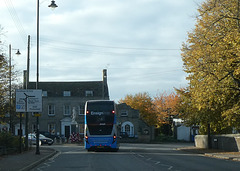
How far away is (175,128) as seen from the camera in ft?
252

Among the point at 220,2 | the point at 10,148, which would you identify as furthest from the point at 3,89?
the point at 220,2

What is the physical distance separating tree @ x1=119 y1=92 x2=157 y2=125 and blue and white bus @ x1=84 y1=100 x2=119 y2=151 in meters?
52.3

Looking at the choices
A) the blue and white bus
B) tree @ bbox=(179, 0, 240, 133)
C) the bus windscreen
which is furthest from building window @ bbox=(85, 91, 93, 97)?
tree @ bbox=(179, 0, 240, 133)

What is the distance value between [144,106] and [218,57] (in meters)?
60.1

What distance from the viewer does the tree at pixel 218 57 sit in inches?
992

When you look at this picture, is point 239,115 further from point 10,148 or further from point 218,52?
point 10,148

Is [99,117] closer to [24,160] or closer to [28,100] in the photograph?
[28,100]

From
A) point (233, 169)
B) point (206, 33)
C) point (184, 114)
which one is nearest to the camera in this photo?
point (233, 169)

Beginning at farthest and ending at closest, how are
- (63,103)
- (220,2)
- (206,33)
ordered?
(63,103) < (206,33) < (220,2)

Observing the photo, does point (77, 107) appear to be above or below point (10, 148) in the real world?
above

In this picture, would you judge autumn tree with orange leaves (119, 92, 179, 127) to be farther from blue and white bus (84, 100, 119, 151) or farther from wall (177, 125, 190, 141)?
blue and white bus (84, 100, 119, 151)

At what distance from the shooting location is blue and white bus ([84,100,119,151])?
31281 mm

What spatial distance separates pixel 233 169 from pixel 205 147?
22690 mm

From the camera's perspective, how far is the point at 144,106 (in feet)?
282
